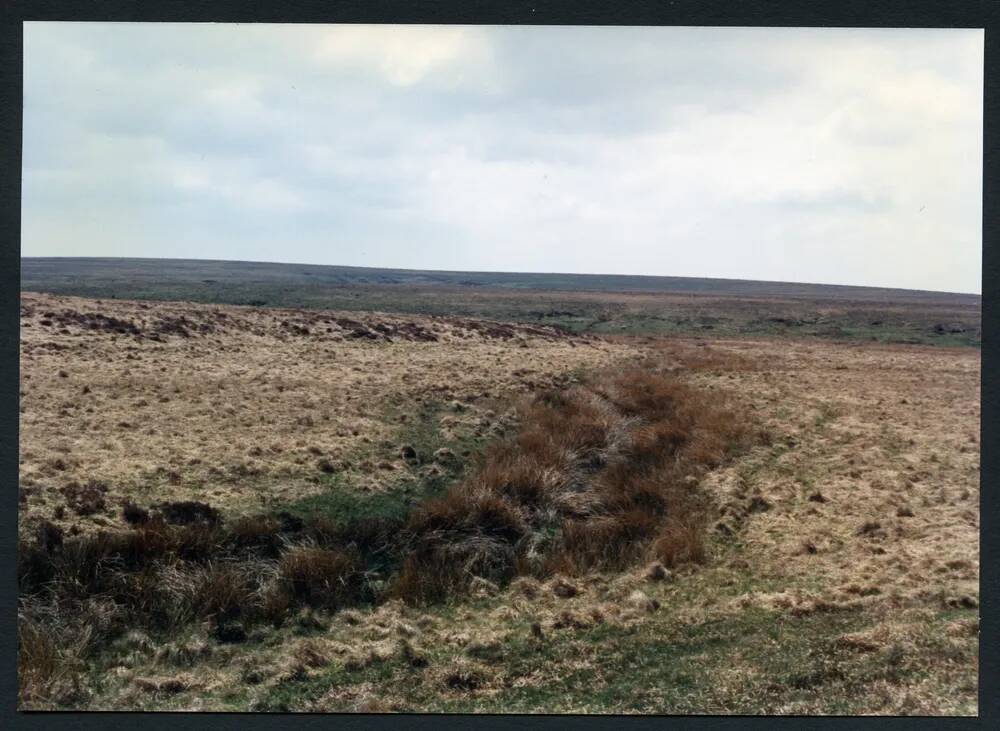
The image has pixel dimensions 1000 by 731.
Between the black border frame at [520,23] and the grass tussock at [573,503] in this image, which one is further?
the grass tussock at [573,503]

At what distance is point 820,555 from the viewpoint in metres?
10.4

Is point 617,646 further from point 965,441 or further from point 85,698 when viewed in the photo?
point 965,441

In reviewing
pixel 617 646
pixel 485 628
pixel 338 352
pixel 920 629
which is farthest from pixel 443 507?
pixel 338 352

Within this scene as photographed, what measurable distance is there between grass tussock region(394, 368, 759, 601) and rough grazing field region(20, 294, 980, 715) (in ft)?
1.48

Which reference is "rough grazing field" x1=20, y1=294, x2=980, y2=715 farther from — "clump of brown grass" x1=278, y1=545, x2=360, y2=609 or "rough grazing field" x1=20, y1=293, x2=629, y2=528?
"clump of brown grass" x1=278, y1=545, x2=360, y2=609

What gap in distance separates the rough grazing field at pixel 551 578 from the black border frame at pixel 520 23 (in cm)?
113

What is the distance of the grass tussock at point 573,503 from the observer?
10.6 meters

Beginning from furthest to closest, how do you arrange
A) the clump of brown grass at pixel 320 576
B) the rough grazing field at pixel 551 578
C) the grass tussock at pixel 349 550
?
the clump of brown grass at pixel 320 576 < the grass tussock at pixel 349 550 < the rough grazing field at pixel 551 578

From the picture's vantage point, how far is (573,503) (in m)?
12.2

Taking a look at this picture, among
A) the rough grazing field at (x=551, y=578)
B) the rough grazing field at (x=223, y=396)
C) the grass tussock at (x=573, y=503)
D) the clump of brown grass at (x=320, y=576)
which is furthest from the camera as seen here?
the rough grazing field at (x=223, y=396)

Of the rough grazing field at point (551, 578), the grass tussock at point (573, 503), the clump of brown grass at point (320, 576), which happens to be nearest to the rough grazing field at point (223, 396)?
the rough grazing field at point (551, 578)

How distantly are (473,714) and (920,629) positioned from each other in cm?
514

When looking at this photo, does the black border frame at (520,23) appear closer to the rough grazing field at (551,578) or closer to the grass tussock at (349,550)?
the rough grazing field at (551,578)

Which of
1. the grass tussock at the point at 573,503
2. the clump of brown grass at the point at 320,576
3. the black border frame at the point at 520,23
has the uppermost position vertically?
the black border frame at the point at 520,23
